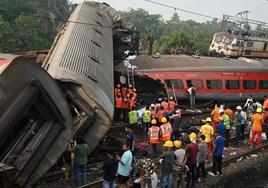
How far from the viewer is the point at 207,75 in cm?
2169

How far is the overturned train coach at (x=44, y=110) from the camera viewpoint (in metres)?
7.31

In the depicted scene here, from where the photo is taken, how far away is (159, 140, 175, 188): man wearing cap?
969 centimetres

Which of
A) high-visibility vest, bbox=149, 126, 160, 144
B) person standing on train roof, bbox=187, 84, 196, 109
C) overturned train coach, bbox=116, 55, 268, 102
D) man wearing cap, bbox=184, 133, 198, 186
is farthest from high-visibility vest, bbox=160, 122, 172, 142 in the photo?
person standing on train roof, bbox=187, 84, 196, 109

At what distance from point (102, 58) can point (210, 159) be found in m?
4.61

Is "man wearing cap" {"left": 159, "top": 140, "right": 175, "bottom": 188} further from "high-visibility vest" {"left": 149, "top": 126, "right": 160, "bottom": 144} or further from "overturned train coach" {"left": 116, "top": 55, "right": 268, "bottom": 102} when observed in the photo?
"overturned train coach" {"left": 116, "top": 55, "right": 268, "bottom": 102}

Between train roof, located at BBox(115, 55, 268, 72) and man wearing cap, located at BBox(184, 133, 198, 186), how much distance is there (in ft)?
32.3

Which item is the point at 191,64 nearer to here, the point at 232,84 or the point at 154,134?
the point at 232,84

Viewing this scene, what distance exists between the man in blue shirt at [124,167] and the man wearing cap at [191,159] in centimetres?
166

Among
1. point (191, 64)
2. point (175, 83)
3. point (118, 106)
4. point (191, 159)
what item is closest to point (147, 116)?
point (118, 106)

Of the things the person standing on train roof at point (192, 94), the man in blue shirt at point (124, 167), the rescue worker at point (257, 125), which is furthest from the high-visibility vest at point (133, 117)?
the person standing on train roof at point (192, 94)

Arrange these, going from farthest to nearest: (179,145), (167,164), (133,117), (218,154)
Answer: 1. (133,117)
2. (218,154)
3. (179,145)
4. (167,164)

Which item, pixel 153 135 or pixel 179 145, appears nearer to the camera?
pixel 179 145

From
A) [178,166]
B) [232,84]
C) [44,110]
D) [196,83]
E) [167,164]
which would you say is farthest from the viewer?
[232,84]

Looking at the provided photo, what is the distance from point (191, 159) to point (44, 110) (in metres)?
4.03
